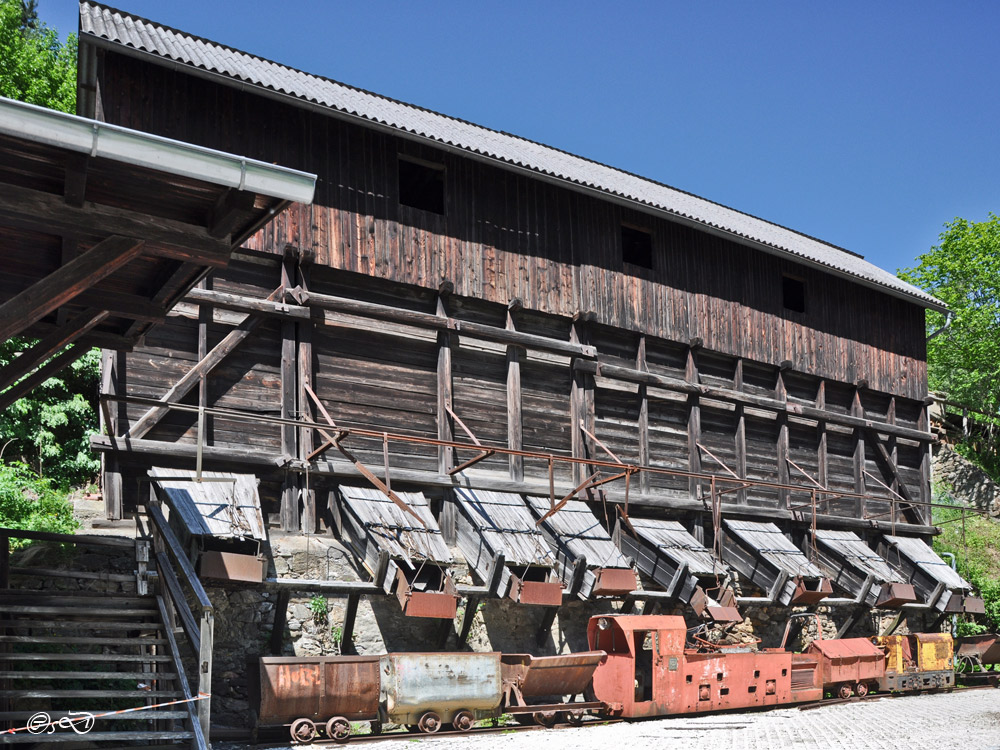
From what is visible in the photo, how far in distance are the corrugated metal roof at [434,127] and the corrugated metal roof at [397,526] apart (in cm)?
654

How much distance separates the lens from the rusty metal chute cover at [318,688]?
45.0 ft

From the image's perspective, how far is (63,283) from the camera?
8484 mm

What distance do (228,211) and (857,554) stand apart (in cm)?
2064

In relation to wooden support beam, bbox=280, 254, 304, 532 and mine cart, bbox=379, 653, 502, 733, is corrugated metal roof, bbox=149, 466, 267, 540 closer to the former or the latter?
wooden support beam, bbox=280, 254, 304, 532

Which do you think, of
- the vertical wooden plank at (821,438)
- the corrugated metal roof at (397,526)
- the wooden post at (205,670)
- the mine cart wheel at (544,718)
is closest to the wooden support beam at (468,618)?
the corrugated metal roof at (397,526)

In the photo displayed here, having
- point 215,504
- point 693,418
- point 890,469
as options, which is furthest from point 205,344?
point 890,469

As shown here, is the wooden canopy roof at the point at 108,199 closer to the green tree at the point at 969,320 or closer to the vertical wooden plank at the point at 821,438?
the vertical wooden plank at the point at 821,438

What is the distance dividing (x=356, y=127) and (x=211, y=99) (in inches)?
107

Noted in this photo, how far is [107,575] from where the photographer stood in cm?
1312

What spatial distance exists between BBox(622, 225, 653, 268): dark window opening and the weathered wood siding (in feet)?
2.22

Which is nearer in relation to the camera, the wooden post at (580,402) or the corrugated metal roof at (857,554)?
the wooden post at (580,402)

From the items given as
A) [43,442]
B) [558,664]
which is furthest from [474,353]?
[43,442]

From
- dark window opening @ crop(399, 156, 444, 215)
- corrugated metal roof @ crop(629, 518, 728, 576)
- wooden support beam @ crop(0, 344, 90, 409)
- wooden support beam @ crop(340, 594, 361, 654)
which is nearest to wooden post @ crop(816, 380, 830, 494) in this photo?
corrugated metal roof @ crop(629, 518, 728, 576)

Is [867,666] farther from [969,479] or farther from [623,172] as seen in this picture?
[969,479]
